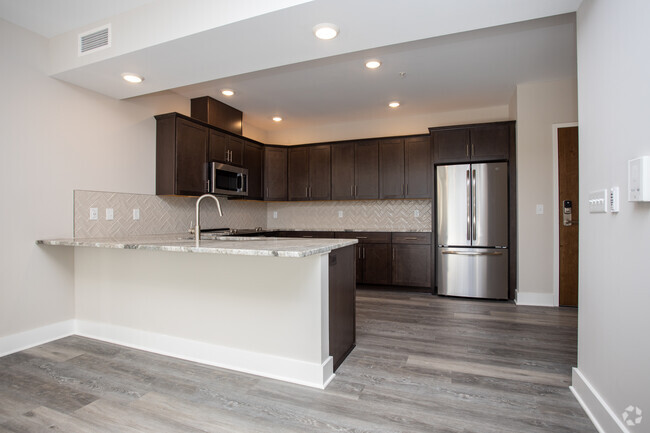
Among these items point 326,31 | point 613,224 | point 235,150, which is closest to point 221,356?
point 326,31

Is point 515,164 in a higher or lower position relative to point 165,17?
lower

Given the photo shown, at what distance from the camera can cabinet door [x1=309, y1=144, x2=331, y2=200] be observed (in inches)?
210

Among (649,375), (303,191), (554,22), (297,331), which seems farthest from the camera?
(303,191)

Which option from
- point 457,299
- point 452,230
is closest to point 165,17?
point 452,230

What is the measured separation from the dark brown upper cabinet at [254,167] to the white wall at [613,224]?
3981 mm

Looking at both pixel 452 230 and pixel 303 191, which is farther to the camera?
pixel 303 191

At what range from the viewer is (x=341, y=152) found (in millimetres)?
5242

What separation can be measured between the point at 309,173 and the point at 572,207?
11.5 ft

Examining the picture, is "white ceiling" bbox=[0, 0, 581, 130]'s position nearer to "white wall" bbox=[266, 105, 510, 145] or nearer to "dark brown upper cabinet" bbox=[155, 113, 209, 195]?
"white wall" bbox=[266, 105, 510, 145]

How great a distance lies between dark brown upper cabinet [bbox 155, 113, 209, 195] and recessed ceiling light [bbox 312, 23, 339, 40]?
2197 mm

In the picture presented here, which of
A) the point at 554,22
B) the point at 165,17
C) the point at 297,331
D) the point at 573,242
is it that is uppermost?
the point at 554,22

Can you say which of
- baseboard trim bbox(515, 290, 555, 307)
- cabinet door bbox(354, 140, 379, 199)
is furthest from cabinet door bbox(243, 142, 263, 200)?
baseboard trim bbox(515, 290, 555, 307)

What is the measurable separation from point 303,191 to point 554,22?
370 centimetres

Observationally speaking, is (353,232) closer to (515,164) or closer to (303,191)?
(303,191)
